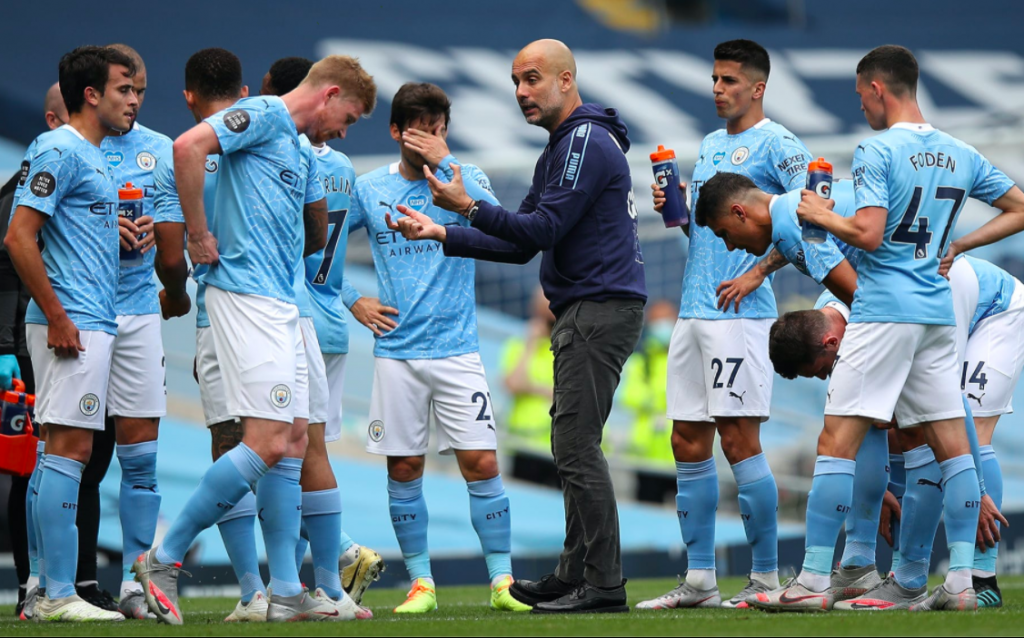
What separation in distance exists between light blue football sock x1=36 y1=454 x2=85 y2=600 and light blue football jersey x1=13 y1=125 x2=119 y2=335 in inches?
23.6

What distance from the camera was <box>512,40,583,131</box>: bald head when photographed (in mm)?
5051

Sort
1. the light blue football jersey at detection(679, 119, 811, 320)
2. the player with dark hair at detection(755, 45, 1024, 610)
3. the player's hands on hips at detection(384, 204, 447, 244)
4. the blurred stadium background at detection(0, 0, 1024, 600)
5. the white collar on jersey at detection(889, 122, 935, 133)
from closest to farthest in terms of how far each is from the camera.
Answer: the player's hands on hips at detection(384, 204, 447, 244) < the player with dark hair at detection(755, 45, 1024, 610) < the white collar on jersey at detection(889, 122, 935, 133) < the light blue football jersey at detection(679, 119, 811, 320) < the blurred stadium background at detection(0, 0, 1024, 600)

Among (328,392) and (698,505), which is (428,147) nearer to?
(328,392)

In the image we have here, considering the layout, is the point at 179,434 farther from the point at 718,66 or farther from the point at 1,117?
the point at 718,66

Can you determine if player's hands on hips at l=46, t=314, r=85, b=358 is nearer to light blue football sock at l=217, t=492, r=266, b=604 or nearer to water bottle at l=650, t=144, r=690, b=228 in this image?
light blue football sock at l=217, t=492, r=266, b=604

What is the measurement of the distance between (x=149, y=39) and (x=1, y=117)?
1979 millimetres

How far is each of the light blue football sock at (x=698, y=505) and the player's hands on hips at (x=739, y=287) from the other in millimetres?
744

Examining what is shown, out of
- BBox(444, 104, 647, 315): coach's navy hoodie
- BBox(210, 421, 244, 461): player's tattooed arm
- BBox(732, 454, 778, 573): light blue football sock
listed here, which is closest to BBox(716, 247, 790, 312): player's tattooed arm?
BBox(444, 104, 647, 315): coach's navy hoodie

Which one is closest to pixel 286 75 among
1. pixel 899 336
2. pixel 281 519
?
pixel 281 519

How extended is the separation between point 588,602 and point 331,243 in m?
2.18

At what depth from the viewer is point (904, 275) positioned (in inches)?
190

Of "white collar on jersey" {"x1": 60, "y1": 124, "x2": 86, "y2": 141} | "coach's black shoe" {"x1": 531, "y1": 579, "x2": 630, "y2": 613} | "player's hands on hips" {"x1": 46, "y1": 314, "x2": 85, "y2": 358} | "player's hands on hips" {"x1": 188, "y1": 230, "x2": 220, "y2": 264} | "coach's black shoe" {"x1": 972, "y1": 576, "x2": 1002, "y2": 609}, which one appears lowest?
"coach's black shoe" {"x1": 972, "y1": 576, "x2": 1002, "y2": 609}

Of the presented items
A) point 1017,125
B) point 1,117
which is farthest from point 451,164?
point 1017,125

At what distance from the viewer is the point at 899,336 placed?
15.6 ft
